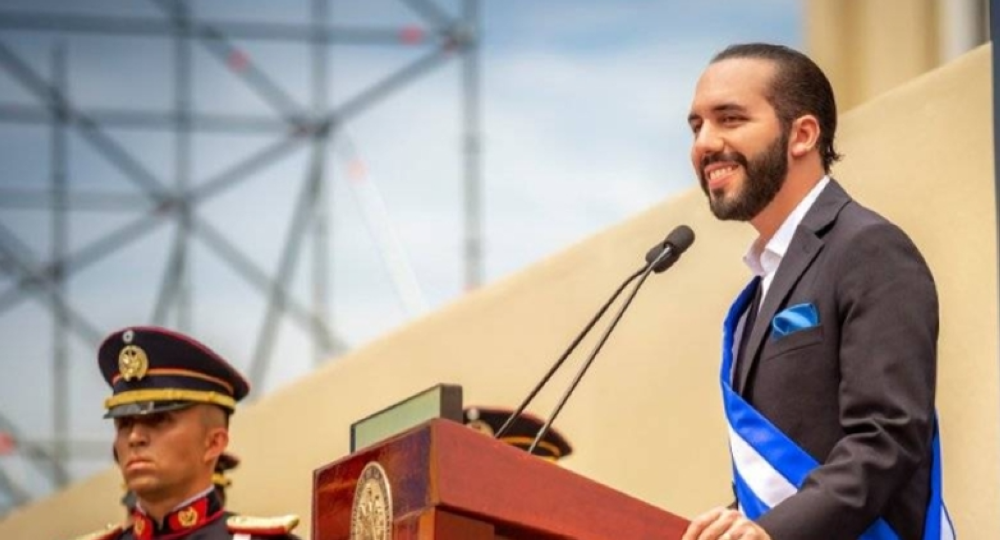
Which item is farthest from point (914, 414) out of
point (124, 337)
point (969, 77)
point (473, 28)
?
point (473, 28)

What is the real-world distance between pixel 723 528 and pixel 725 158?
1.90ft

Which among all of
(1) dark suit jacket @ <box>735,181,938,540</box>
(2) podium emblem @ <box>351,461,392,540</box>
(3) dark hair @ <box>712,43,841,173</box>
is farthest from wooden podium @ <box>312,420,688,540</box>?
(3) dark hair @ <box>712,43,841,173</box>

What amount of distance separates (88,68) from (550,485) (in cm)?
849

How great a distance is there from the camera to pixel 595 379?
6699 millimetres

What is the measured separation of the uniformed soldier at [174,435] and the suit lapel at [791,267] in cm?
161

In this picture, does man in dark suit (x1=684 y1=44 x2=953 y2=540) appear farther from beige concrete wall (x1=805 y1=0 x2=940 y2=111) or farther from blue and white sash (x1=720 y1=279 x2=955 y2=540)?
beige concrete wall (x1=805 y1=0 x2=940 y2=111)

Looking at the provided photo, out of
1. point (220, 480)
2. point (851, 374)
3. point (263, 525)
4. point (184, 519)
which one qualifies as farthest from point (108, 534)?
point (851, 374)

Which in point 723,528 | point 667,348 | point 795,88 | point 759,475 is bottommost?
point 723,528

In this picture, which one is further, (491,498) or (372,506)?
(372,506)

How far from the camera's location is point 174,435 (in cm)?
477

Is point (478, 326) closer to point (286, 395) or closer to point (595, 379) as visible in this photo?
point (595, 379)

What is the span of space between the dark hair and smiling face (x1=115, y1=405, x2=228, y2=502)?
1774 mm

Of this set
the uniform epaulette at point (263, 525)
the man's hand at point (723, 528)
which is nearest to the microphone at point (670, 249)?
the man's hand at point (723, 528)

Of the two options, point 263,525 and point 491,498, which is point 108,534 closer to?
point 263,525
